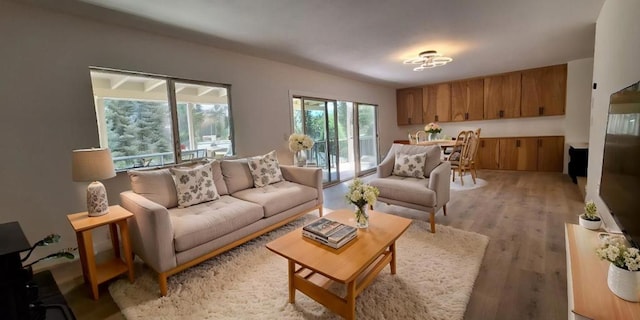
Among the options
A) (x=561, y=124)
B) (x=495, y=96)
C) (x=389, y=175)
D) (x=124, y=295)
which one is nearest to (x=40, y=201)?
(x=124, y=295)

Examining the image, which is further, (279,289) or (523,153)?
(523,153)

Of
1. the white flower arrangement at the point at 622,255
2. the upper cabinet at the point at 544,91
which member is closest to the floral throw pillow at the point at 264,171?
the white flower arrangement at the point at 622,255

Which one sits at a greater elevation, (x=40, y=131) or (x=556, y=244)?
(x=40, y=131)

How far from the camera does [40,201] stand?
2.38m

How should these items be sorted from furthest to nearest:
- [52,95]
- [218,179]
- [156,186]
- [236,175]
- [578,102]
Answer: [578,102]
[236,175]
[218,179]
[156,186]
[52,95]

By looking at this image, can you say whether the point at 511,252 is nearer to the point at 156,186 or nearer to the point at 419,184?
the point at 419,184

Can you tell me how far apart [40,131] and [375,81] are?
5890mm

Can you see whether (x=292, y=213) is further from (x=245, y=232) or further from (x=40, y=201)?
(x=40, y=201)

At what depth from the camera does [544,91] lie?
→ 5793 mm

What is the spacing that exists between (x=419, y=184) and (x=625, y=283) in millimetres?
1973

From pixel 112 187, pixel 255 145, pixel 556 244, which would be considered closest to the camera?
pixel 556 244

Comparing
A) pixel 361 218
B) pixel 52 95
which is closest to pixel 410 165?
pixel 361 218

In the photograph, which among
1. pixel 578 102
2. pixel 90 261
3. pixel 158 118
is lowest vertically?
pixel 90 261

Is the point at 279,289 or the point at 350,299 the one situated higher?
the point at 350,299
